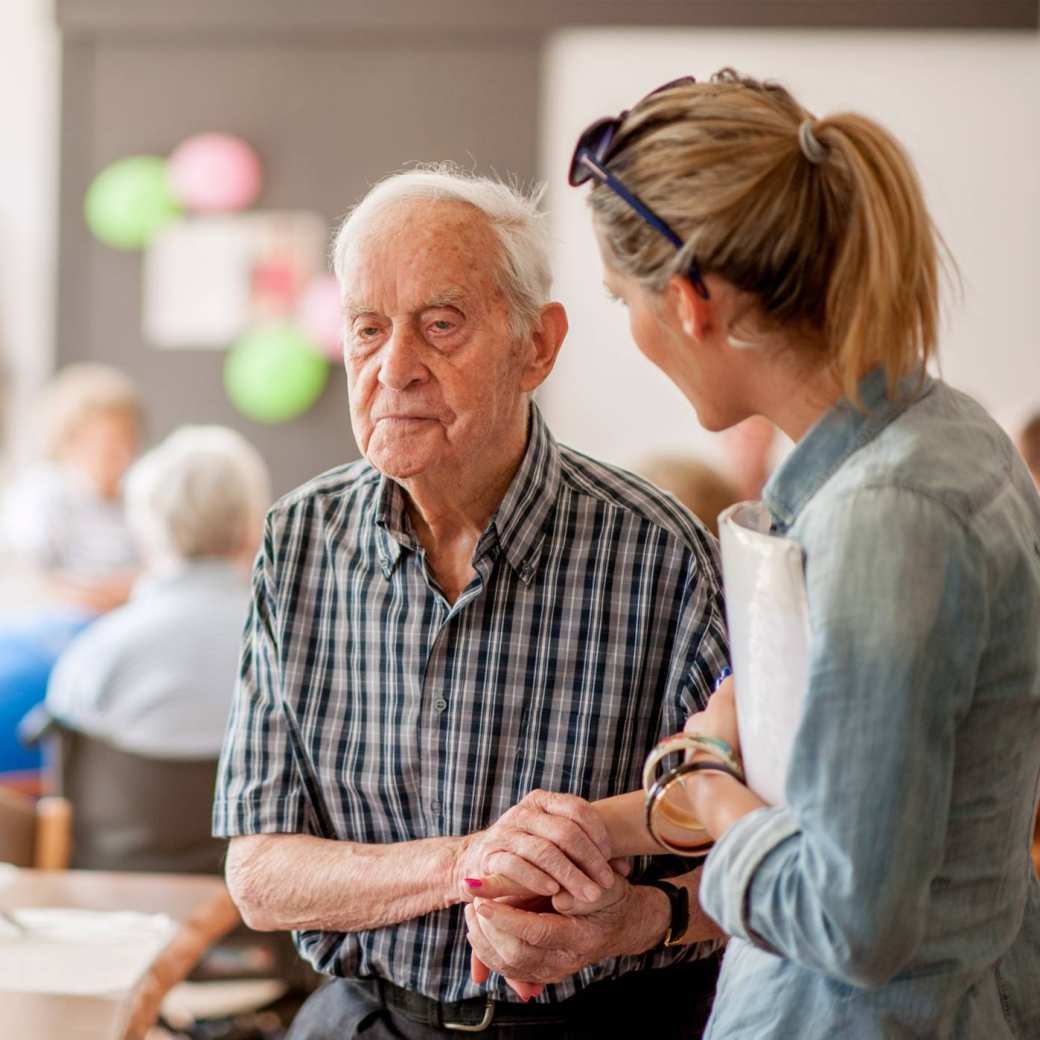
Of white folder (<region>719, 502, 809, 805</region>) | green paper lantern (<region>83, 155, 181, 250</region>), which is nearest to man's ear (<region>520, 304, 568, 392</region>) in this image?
white folder (<region>719, 502, 809, 805</region>)

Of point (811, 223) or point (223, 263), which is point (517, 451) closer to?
point (811, 223)

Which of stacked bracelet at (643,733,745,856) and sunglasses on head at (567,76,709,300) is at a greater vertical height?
sunglasses on head at (567,76,709,300)

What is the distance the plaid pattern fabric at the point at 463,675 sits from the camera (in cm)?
153

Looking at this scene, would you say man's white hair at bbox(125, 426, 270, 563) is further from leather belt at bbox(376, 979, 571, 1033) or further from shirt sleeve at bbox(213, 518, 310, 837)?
leather belt at bbox(376, 979, 571, 1033)

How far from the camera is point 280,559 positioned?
1.64 m

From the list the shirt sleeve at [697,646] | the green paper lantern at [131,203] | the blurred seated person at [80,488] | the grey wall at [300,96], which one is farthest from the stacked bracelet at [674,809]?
the green paper lantern at [131,203]

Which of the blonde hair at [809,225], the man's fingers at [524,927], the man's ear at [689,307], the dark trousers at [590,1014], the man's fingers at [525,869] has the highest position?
the blonde hair at [809,225]

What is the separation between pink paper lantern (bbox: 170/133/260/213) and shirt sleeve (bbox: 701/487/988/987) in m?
5.25

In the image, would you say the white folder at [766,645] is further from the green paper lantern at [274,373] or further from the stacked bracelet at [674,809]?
the green paper lantern at [274,373]

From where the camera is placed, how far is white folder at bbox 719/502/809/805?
1.01 meters

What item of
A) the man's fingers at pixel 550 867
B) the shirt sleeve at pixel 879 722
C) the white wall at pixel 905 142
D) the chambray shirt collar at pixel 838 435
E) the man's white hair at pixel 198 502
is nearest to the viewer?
the shirt sleeve at pixel 879 722

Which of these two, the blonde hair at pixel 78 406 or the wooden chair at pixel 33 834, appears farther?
the blonde hair at pixel 78 406

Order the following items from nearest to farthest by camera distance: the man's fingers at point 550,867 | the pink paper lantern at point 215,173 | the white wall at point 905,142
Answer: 1. the man's fingers at point 550,867
2. the white wall at point 905,142
3. the pink paper lantern at point 215,173

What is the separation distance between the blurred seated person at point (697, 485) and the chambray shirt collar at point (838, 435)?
183 centimetres
